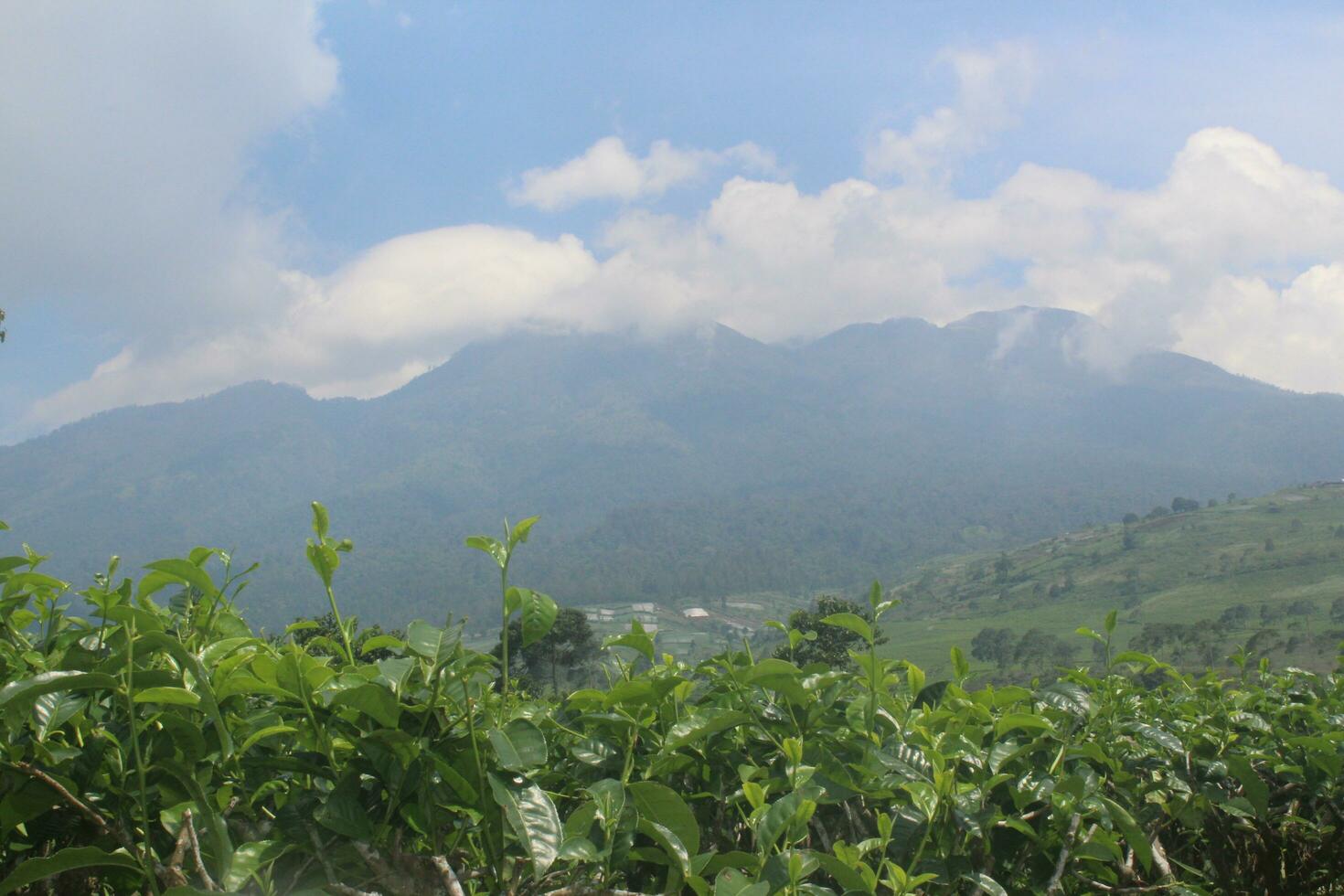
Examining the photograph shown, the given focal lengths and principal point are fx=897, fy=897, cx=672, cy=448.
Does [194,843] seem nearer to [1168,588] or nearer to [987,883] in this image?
[987,883]

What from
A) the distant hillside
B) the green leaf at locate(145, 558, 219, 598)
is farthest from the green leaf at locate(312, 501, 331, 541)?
the distant hillside

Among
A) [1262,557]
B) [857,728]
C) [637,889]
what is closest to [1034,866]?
[857,728]

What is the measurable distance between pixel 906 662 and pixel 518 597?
36.9 inches

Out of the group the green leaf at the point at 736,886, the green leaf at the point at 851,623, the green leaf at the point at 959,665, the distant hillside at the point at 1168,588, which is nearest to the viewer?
the green leaf at the point at 736,886

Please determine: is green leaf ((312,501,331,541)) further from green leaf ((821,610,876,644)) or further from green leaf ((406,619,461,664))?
green leaf ((821,610,876,644))

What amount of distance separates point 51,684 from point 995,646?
64.4 m

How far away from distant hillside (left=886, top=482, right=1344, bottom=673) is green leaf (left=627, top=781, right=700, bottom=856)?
173 ft

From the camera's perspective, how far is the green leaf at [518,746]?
40.1 inches

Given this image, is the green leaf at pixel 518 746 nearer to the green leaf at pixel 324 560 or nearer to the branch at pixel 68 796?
the green leaf at pixel 324 560

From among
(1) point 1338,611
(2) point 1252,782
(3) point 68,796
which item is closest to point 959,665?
(2) point 1252,782

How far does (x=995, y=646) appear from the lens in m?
59.9

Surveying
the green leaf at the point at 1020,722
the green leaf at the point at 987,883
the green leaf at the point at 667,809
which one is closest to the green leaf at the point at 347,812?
the green leaf at the point at 667,809

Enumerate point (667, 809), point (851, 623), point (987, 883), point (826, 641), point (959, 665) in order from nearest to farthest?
point (667, 809) < point (987, 883) < point (851, 623) < point (959, 665) < point (826, 641)

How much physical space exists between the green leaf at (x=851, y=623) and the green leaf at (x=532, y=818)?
50 cm
